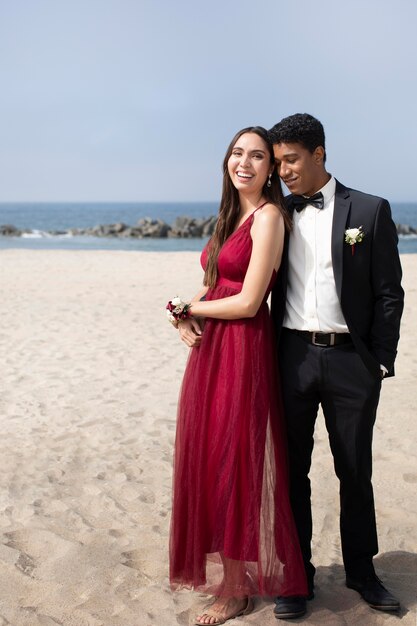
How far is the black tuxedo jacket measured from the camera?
333cm

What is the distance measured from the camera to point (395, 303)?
335cm

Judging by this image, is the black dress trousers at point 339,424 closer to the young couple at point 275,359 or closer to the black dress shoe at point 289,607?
the young couple at point 275,359

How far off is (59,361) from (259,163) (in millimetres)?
6086

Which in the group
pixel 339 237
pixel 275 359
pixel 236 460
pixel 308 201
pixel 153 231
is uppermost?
pixel 308 201

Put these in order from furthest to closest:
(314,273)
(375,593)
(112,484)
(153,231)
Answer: (153,231) < (112,484) < (375,593) < (314,273)

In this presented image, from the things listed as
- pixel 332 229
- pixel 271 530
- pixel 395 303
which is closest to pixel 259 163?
pixel 332 229

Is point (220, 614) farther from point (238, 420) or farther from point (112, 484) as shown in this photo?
point (112, 484)

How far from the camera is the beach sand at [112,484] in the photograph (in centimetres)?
368

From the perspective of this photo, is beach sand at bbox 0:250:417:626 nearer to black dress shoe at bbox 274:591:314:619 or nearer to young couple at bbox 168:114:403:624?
black dress shoe at bbox 274:591:314:619

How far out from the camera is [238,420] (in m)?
3.40

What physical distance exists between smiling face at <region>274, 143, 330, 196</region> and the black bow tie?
0.03 m

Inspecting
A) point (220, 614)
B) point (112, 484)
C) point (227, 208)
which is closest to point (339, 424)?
point (220, 614)

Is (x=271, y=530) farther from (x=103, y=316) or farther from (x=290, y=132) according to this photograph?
(x=103, y=316)

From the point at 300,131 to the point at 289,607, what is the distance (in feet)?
7.11
